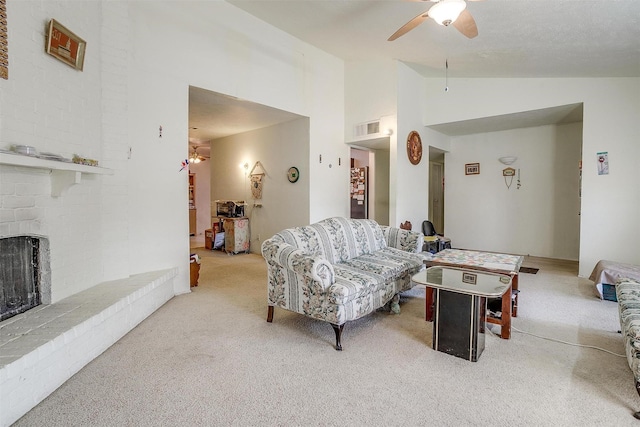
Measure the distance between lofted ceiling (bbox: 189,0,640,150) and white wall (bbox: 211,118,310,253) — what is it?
418 mm

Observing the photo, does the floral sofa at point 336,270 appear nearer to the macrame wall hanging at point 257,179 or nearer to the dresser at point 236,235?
the macrame wall hanging at point 257,179

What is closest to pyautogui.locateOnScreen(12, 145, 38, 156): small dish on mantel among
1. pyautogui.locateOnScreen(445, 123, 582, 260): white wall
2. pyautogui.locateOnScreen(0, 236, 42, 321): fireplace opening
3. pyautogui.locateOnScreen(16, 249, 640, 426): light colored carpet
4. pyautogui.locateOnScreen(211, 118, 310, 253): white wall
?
pyautogui.locateOnScreen(0, 236, 42, 321): fireplace opening

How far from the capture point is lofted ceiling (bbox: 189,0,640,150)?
9.52ft

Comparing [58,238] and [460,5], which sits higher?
[460,5]

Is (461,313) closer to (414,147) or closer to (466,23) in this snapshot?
(466,23)

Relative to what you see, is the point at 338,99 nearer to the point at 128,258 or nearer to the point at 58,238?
the point at 128,258

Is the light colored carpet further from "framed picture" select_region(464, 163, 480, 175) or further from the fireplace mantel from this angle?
"framed picture" select_region(464, 163, 480, 175)

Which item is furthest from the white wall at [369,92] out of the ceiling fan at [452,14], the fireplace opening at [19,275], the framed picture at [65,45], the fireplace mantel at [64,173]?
the fireplace opening at [19,275]

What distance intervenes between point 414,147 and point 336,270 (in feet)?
11.6

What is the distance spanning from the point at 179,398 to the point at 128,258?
76.7 inches

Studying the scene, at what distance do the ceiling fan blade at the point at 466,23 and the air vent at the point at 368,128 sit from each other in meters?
2.56

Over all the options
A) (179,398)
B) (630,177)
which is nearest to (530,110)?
(630,177)

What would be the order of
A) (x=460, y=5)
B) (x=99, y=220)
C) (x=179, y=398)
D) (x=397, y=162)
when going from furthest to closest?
(x=397, y=162)
(x=99, y=220)
(x=460, y=5)
(x=179, y=398)

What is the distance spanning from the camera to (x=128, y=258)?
128 inches
